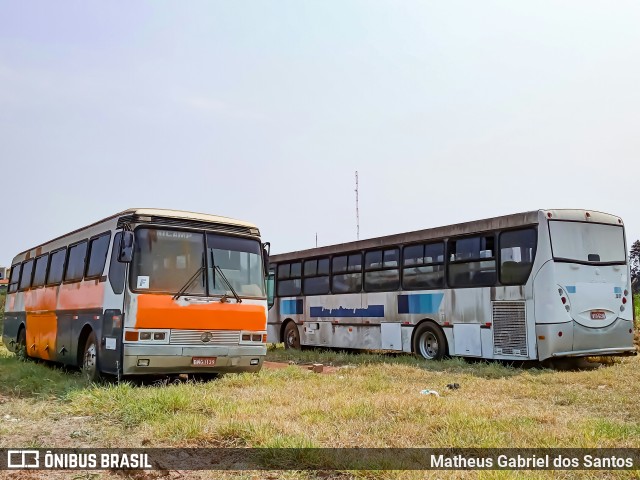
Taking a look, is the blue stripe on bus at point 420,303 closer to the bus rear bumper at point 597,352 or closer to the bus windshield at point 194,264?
the bus rear bumper at point 597,352

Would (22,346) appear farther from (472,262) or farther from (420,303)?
(472,262)

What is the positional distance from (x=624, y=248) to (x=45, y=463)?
38.6 feet

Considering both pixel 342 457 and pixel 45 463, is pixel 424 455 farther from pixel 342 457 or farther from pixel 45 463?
pixel 45 463

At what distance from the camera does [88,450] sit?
558 centimetres

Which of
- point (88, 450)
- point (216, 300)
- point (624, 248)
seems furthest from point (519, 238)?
point (88, 450)

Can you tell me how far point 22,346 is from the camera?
15.7 metres

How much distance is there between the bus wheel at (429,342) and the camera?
539 inches

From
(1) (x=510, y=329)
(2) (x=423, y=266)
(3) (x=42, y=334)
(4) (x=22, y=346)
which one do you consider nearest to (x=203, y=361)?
(3) (x=42, y=334)

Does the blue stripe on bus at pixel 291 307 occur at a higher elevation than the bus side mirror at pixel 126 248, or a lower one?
lower

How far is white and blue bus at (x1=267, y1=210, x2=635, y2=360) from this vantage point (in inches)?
463

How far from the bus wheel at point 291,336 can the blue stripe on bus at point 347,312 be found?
3.45 feet

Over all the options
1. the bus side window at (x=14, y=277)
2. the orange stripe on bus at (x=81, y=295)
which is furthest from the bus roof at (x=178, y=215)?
the bus side window at (x=14, y=277)

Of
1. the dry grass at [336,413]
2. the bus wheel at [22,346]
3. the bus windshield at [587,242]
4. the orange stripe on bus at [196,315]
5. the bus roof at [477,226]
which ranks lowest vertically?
the dry grass at [336,413]

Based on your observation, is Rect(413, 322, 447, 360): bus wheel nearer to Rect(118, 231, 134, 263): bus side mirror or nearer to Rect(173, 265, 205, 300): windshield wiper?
Rect(173, 265, 205, 300): windshield wiper
